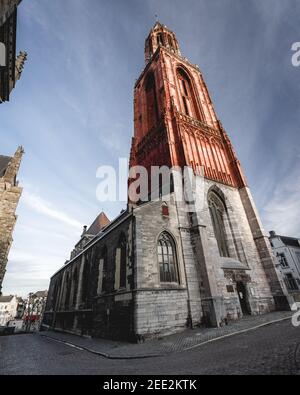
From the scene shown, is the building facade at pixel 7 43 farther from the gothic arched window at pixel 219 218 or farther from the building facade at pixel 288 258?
the building facade at pixel 288 258

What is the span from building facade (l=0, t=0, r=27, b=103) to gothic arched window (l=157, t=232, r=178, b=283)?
34.3 feet

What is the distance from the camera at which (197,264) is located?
12336mm

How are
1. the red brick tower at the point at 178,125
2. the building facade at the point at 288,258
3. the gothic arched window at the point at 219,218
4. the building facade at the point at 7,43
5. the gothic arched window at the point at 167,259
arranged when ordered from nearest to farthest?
the building facade at the point at 7,43 < the gothic arched window at the point at 167,259 < the gothic arched window at the point at 219,218 < the red brick tower at the point at 178,125 < the building facade at the point at 288,258

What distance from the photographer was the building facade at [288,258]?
2973 cm

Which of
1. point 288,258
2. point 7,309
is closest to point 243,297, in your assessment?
point 288,258

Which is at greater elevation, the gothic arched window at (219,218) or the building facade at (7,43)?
the building facade at (7,43)

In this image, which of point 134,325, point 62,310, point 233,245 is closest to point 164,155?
point 233,245

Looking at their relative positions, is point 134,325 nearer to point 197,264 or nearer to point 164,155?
point 197,264

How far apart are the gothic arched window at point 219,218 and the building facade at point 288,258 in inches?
716

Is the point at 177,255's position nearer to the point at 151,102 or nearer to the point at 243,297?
the point at 243,297

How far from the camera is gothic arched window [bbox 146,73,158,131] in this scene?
24.0 metres

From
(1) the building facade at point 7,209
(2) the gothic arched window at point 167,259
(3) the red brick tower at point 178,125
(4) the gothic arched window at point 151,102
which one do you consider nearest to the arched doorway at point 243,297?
(2) the gothic arched window at point 167,259

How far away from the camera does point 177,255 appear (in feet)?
40.6
